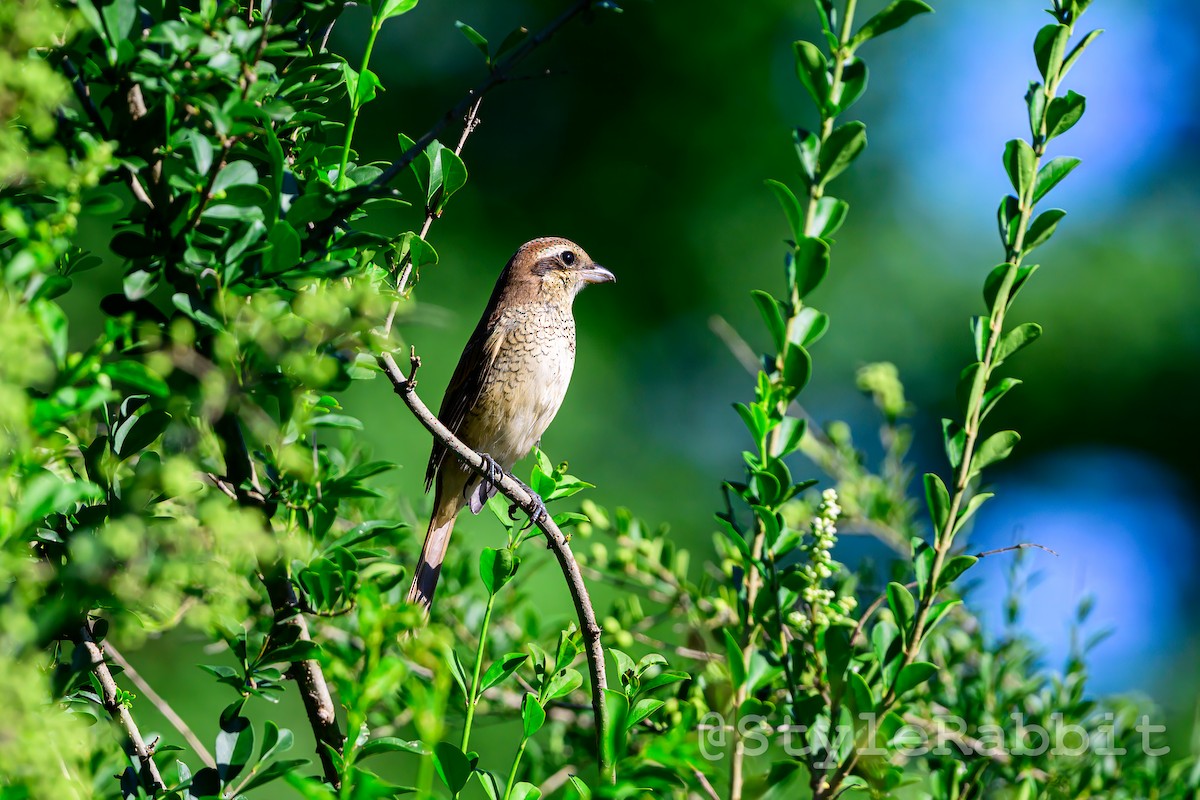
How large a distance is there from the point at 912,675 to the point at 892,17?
3.37 feet

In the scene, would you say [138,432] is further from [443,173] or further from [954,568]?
[954,568]

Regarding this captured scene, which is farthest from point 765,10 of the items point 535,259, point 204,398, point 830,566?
point 204,398

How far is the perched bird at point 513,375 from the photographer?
4219 mm

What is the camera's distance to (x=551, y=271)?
452cm

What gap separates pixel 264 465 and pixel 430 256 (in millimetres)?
490

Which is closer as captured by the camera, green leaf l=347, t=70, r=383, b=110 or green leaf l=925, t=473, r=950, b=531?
green leaf l=347, t=70, r=383, b=110

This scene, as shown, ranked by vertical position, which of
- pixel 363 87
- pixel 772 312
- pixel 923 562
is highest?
pixel 363 87

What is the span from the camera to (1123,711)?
9.08 ft

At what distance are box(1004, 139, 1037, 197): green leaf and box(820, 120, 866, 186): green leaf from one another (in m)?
0.24

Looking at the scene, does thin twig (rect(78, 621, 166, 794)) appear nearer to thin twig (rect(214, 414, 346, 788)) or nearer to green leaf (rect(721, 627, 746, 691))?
thin twig (rect(214, 414, 346, 788))

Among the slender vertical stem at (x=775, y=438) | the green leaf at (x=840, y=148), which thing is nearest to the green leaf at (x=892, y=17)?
the slender vertical stem at (x=775, y=438)

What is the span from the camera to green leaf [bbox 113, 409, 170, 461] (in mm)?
1453

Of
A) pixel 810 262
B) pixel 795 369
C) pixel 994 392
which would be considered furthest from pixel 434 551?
pixel 994 392

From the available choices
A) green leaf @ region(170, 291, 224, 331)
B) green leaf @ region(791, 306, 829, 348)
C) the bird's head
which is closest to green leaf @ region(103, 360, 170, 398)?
green leaf @ region(170, 291, 224, 331)
